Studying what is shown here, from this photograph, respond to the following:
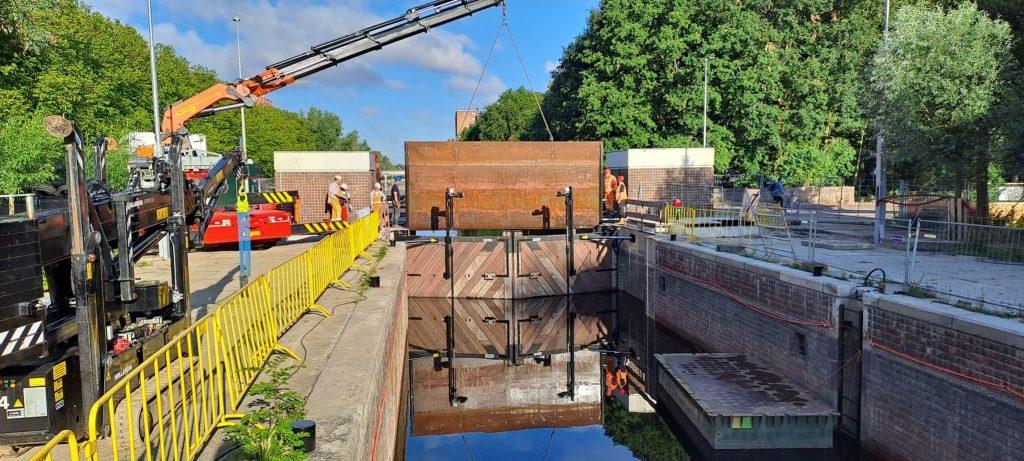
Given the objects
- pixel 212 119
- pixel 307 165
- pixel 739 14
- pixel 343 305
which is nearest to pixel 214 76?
pixel 212 119

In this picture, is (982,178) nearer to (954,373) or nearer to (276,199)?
(954,373)

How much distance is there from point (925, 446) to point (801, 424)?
1.51 meters

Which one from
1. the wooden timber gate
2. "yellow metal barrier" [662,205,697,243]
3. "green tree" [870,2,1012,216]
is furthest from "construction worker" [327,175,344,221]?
"green tree" [870,2,1012,216]

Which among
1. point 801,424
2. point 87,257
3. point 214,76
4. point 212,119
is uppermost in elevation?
point 214,76

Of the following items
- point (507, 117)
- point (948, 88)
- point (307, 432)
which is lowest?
point (307, 432)

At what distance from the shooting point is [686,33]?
33250mm

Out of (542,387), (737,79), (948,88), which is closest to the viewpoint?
(542,387)

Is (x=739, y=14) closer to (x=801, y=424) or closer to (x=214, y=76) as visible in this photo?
(x=801, y=424)

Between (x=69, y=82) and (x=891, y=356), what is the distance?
31715 millimetres

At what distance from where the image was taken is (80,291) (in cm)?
488

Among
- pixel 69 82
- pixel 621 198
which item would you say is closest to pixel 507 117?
pixel 69 82

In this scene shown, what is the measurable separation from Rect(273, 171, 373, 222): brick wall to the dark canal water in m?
7.53

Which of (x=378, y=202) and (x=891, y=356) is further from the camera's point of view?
(x=378, y=202)

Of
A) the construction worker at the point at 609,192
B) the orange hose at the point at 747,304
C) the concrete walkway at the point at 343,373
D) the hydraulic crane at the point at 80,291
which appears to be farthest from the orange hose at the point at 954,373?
the construction worker at the point at 609,192
